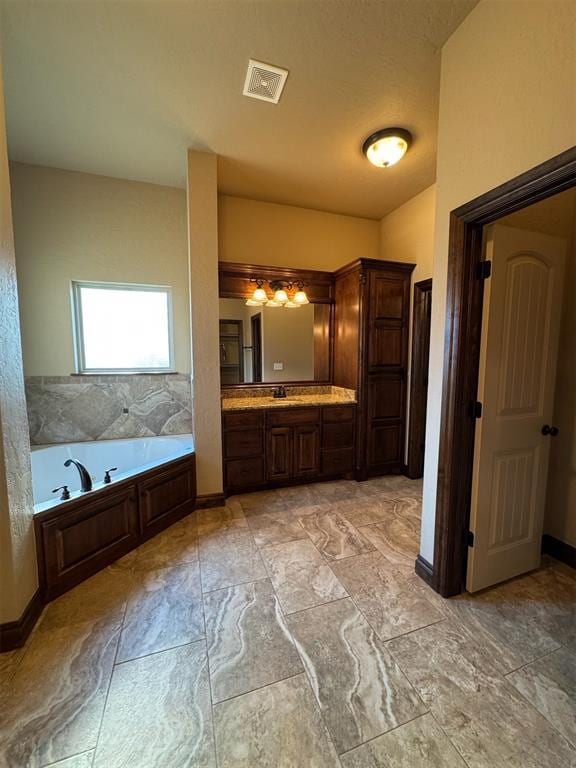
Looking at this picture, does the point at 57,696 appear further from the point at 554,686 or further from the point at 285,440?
the point at 285,440

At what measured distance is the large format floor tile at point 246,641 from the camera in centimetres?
127

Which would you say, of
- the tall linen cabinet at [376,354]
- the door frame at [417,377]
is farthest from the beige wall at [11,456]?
the door frame at [417,377]

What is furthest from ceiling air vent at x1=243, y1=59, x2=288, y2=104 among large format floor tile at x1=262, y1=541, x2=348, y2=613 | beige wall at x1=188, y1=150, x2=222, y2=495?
large format floor tile at x1=262, y1=541, x2=348, y2=613

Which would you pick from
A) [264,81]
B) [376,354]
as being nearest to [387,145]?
[264,81]

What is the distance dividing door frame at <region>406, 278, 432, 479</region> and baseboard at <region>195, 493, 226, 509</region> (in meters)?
2.04

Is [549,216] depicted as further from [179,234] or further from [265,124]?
[179,234]

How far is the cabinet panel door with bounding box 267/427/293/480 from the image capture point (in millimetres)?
3006

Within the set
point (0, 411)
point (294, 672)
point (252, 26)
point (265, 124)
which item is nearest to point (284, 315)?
point (265, 124)

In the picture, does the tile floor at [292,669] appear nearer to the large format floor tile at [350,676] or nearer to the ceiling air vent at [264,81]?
the large format floor tile at [350,676]

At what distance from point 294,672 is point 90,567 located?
4.55 ft

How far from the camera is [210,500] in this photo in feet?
9.02

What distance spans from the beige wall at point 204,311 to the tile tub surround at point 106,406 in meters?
0.76

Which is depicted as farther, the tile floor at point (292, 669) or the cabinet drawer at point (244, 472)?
the cabinet drawer at point (244, 472)

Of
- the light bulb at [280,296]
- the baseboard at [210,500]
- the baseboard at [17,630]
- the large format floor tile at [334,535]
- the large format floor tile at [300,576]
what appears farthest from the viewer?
the light bulb at [280,296]
